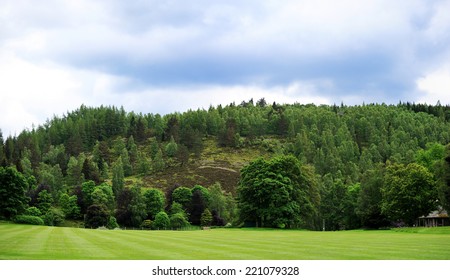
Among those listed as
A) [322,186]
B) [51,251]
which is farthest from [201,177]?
[51,251]

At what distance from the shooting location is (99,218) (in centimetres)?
10444

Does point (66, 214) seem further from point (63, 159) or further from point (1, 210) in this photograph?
point (63, 159)

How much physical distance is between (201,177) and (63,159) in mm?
66253

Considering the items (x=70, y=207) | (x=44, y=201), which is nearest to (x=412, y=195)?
(x=70, y=207)

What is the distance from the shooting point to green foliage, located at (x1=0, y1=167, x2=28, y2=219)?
8306cm

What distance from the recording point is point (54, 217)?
10606 cm

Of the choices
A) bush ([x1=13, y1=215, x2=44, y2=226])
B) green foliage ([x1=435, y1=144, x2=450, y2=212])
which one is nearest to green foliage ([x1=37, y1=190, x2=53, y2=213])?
bush ([x1=13, y1=215, x2=44, y2=226])

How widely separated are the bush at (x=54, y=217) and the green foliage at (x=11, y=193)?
14.7 m

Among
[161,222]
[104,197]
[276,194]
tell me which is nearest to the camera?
[276,194]

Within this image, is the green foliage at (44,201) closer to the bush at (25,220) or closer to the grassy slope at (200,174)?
the bush at (25,220)

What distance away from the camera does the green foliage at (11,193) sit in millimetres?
83062

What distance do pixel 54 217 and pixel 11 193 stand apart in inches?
921

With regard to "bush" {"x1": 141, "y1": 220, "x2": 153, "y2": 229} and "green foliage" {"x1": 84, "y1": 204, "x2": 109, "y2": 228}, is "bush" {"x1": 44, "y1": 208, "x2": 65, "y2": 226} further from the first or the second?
"bush" {"x1": 141, "y1": 220, "x2": 153, "y2": 229}

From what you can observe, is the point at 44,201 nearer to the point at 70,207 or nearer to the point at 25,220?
the point at 70,207
